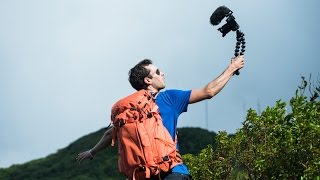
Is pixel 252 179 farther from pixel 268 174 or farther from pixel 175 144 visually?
pixel 175 144

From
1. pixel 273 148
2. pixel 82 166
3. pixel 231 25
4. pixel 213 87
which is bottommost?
pixel 82 166

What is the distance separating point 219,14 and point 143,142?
1394mm

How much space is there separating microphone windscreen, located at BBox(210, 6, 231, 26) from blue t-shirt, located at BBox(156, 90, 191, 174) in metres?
0.81

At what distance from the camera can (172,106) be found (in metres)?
5.72

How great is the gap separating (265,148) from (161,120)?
5.27 metres

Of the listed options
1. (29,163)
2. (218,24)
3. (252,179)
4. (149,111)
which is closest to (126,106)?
(149,111)

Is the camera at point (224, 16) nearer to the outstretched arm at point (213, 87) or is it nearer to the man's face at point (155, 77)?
the outstretched arm at point (213, 87)

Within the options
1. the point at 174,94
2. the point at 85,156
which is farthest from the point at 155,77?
the point at 85,156

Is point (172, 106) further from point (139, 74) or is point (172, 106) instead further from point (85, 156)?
point (85, 156)

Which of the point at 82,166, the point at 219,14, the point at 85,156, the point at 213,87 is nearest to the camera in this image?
the point at 213,87

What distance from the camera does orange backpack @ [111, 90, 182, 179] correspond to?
5.52 metres

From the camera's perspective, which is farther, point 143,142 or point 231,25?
point 231,25

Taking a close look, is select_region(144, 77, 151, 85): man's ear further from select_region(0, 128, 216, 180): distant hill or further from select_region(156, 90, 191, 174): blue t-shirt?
select_region(0, 128, 216, 180): distant hill

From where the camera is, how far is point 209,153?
12.7 metres
